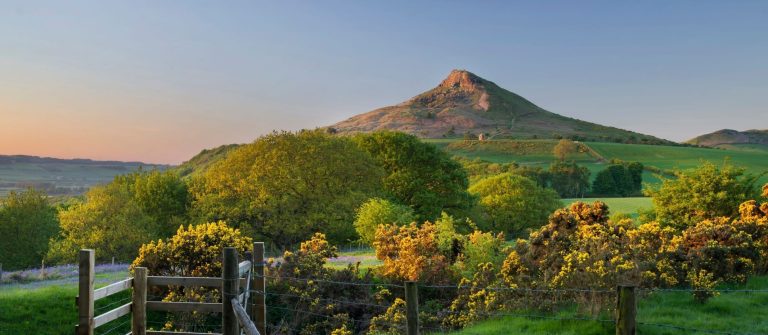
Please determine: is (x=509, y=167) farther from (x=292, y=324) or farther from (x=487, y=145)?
(x=292, y=324)

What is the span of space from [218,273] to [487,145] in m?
154

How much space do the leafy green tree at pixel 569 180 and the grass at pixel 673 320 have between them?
9495 cm

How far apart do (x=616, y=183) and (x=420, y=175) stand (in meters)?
67.2

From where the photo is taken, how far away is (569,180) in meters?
106

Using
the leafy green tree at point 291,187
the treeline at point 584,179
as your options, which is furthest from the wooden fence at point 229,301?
the treeline at point 584,179

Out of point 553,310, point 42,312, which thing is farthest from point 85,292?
point 42,312

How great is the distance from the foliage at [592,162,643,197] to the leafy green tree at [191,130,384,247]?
7000cm

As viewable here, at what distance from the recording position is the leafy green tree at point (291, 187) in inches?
1727

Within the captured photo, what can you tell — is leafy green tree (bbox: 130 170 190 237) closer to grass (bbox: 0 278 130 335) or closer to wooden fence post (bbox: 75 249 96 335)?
grass (bbox: 0 278 130 335)

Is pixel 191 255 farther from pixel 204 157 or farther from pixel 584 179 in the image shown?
pixel 204 157

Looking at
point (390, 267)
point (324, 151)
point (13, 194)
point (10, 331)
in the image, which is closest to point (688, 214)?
point (390, 267)

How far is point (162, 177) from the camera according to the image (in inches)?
2186

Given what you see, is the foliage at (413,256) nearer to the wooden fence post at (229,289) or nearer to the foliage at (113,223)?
the wooden fence post at (229,289)

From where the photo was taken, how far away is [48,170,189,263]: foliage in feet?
140
